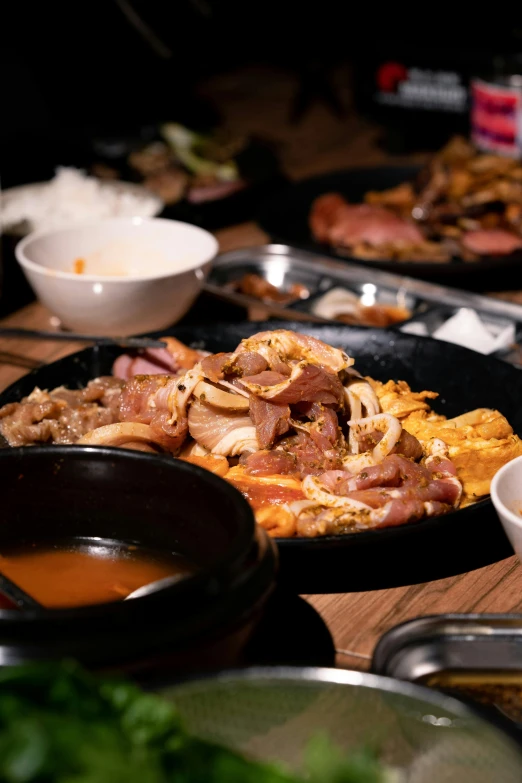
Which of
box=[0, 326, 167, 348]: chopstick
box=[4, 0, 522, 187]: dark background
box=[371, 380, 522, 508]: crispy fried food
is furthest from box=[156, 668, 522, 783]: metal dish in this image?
box=[4, 0, 522, 187]: dark background

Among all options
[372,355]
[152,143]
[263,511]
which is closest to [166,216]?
[152,143]

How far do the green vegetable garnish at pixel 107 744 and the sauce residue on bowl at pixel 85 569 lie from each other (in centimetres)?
44

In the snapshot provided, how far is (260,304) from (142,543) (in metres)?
1.22

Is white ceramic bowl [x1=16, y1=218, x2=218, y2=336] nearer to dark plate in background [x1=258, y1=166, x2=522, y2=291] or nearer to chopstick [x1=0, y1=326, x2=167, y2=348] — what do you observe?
chopstick [x1=0, y1=326, x2=167, y2=348]

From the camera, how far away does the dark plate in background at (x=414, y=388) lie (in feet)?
4.55

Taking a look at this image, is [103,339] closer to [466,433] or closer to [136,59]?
[466,433]

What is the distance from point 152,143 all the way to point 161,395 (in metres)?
2.57

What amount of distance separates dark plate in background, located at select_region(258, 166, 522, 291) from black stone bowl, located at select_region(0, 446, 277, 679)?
5.14 feet

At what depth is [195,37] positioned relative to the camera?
5238 mm

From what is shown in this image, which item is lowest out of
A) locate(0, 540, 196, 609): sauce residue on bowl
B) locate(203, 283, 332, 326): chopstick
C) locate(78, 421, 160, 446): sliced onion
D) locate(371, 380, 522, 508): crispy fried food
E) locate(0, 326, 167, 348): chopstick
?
locate(203, 283, 332, 326): chopstick

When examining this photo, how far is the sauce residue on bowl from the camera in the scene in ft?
4.36

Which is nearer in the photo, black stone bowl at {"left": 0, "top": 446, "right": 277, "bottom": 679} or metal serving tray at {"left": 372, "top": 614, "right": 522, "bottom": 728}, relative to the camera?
black stone bowl at {"left": 0, "top": 446, "right": 277, "bottom": 679}

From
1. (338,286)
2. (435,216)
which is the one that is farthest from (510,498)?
(435,216)

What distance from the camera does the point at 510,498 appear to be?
4.69 feet
